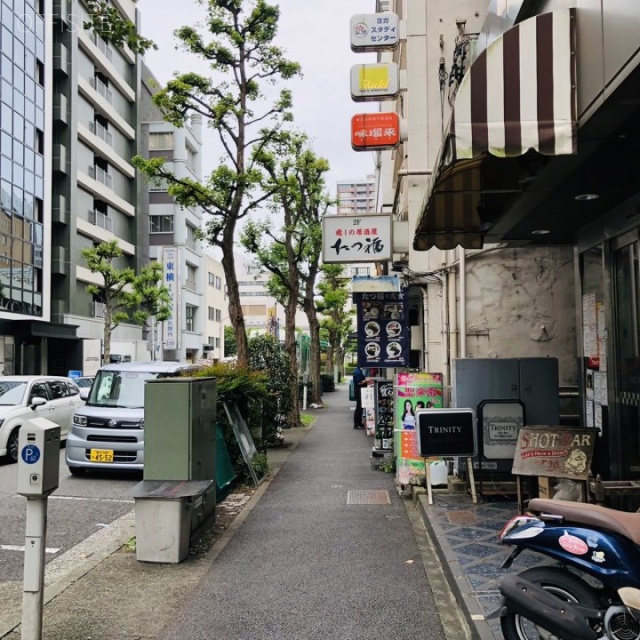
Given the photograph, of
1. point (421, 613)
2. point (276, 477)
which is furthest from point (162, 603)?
point (276, 477)

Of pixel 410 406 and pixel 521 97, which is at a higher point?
pixel 521 97

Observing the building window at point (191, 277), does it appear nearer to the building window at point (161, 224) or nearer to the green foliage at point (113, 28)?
the building window at point (161, 224)

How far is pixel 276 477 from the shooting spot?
426 inches

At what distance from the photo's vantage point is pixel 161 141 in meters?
48.5

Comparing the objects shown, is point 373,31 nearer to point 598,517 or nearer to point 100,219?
point 598,517

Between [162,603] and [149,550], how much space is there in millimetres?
1038

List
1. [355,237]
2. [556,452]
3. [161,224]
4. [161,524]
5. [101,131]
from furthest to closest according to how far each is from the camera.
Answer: [161,224] < [101,131] < [355,237] < [556,452] < [161,524]

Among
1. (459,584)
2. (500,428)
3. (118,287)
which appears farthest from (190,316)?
(459,584)

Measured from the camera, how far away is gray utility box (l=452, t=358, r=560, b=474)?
8086mm

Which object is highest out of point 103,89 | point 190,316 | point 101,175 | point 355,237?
point 103,89

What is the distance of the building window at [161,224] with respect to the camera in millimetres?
47438

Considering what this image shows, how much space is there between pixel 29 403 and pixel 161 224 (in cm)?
3583

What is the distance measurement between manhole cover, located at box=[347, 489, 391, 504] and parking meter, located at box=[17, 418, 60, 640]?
5383mm

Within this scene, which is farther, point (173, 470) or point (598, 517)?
point (173, 470)
